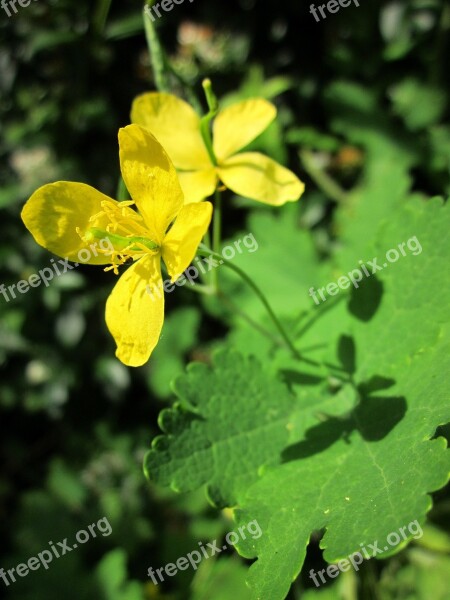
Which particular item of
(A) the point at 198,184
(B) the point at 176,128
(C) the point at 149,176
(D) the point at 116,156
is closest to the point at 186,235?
(C) the point at 149,176

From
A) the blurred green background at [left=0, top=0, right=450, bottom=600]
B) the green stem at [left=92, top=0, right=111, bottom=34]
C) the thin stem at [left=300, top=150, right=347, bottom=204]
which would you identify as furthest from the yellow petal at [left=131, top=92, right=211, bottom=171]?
the thin stem at [left=300, top=150, right=347, bottom=204]

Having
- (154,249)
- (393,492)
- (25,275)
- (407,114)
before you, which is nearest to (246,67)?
(407,114)

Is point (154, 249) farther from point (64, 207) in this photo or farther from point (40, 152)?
point (40, 152)

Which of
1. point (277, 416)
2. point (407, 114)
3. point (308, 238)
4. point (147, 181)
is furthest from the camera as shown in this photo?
point (407, 114)

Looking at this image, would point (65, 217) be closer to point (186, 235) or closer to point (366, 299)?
point (186, 235)

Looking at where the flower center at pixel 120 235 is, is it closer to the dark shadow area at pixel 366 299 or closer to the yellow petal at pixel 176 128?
the yellow petal at pixel 176 128

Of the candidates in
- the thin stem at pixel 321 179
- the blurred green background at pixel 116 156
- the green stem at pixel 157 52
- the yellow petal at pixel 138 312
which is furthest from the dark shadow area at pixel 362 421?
the thin stem at pixel 321 179

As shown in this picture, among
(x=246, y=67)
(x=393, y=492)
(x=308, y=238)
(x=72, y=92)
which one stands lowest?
(x=393, y=492)
